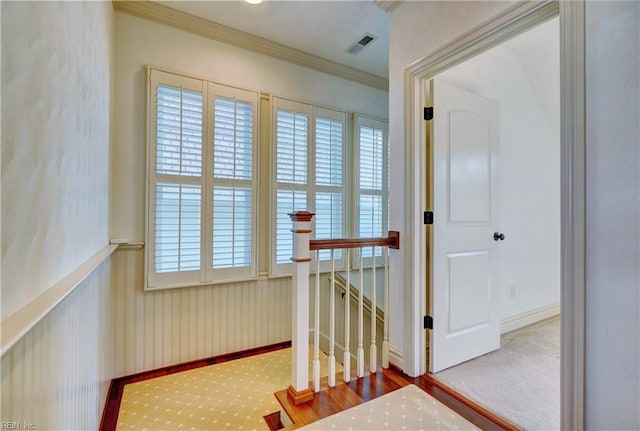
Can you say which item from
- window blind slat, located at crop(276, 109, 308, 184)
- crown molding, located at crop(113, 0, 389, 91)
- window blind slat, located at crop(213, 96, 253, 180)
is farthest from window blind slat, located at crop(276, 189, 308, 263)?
crown molding, located at crop(113, 0, 389, 91)

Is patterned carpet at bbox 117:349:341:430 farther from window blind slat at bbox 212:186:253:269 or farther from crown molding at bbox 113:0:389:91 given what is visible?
crown molding at bbox 113:0:389:91

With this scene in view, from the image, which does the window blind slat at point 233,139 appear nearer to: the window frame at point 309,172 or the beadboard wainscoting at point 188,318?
the window frame at point 309,172

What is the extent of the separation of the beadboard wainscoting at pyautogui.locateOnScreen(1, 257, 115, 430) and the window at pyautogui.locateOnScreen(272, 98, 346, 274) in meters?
1.50

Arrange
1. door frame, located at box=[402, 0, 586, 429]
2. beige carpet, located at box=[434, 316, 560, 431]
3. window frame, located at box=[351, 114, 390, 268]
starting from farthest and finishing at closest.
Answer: window frame, located at box=[351, 114, 390, 268], beige carpet, located at box=[434, 316, 560, 431], door frame, located at box=[402, 0, 586, 429]

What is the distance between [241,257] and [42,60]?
6.59ft

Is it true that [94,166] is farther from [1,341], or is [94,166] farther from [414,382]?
[414,382]

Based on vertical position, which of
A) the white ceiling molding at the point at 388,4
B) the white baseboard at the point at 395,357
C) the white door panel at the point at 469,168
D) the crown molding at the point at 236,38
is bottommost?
the white baseboard at the point at 395,357

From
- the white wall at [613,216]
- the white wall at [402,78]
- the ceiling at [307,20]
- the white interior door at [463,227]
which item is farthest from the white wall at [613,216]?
the ceiling at [307,20]

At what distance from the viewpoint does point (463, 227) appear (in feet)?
7.00

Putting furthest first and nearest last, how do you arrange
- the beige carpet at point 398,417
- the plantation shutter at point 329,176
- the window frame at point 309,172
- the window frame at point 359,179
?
1. the window frame at point 359,179
2. the plantation shutter at point 329,176
3. the window frame at point 309,172
4. the beige carpet at point 398,417

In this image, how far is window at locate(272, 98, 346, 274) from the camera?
2824mm

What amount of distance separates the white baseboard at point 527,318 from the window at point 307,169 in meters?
1.71

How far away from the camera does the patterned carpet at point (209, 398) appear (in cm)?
173

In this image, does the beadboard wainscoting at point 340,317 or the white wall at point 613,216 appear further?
the beadboard wainscoting at point 340,317
